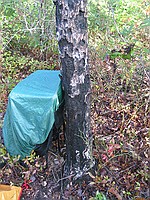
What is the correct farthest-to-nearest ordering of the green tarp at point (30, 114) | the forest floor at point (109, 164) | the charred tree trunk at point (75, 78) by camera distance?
the forest floor at point (109, 164)
the green tarp at point (30, 114)
the charred tree trunk at point (75, 78)

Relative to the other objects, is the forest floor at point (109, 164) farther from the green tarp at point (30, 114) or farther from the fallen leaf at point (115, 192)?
the green tarp at point (30, 114)

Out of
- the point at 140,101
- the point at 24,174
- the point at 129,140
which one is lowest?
the point at 24,174

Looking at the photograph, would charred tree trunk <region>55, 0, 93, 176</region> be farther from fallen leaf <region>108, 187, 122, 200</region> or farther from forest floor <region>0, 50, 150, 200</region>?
fallen leaf <region>108, 187, 122, 200</region>

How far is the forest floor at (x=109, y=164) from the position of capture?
2420 millimetres

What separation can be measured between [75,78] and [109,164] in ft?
3.30

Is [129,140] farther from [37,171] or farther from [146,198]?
[37,171]

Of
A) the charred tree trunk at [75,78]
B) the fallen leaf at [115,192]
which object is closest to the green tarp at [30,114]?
the charred tree trunk at [75,78]

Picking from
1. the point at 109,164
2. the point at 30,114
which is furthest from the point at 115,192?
the point at 30,114

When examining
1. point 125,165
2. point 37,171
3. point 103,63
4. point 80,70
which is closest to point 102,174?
point 125,165

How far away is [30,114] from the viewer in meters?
2.34

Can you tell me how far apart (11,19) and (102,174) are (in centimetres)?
304

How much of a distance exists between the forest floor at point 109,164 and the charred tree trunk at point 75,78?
18 cm

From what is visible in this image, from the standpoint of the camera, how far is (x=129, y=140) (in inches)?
108

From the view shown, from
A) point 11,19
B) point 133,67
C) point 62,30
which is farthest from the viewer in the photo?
point 11,19
